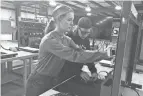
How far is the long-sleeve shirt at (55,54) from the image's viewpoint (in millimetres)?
902

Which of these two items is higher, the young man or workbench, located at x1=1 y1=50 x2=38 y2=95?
the young man

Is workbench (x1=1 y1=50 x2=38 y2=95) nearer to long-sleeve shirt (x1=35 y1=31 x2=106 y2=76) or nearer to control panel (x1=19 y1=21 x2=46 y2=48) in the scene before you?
control panel (x1=19 y1=21 x2=46 y2=48)

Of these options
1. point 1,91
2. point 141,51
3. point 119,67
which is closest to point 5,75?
point 1,91

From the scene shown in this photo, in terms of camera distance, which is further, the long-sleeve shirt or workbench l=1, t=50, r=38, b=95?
Answer: workbench l=1, t=50, r=38, b=95

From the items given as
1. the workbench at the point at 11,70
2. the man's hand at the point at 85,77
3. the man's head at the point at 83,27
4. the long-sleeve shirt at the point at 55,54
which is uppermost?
the man's head at the point at 83,27

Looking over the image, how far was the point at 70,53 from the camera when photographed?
3.02 feet

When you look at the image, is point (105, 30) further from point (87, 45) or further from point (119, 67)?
point (119, 67)

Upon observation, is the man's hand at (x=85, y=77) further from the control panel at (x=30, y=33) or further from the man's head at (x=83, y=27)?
the control panel at (x=30, y=33)

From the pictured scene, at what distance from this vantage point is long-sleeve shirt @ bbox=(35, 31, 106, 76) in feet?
2.96

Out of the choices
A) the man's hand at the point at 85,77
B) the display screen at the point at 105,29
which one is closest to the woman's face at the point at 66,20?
the man's hand at the point at 85,77

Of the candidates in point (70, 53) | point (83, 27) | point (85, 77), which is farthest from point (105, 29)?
point (70, 53)

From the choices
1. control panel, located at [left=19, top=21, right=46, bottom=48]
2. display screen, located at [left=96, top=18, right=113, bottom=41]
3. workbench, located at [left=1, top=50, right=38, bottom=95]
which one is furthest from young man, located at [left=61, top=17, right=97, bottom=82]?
control panel, located at [left=19, top=21, right=46, bottom=48]

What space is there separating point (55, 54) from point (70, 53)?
0.11 meters

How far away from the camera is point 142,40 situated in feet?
4.43
